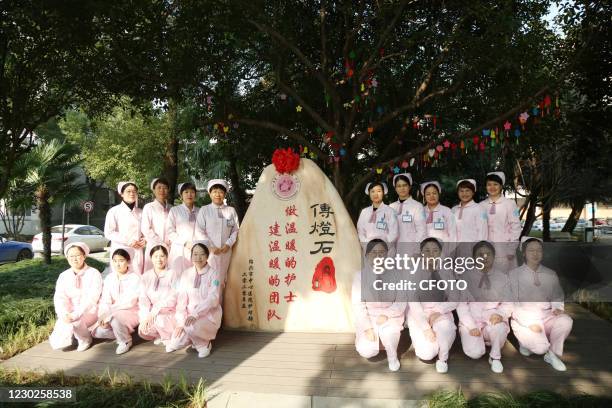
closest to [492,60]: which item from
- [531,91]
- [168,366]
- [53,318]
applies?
[531,91]

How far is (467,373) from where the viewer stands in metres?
4.07

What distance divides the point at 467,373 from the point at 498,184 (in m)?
2.22

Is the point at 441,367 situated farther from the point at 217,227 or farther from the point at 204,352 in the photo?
the point at 217,227

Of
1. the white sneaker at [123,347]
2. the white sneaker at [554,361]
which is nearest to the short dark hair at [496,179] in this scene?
the white sneaker at [554,361]

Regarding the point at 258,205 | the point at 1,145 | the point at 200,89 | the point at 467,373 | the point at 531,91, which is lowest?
the point at 467,373

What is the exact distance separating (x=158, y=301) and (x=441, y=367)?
303 centimetres

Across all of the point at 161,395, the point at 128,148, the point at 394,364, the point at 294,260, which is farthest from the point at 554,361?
the point at 128,148

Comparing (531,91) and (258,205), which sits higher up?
(531,91)

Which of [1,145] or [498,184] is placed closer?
[498,184]

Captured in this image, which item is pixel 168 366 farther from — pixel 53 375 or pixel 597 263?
pixel 597 263

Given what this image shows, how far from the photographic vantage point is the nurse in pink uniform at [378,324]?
4266 millimetres

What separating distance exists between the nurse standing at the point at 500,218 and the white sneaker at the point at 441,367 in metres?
1.59

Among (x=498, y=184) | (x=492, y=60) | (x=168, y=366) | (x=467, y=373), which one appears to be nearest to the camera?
(x=467, y=373)

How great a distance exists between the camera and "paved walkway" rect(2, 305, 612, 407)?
3.77 meters
